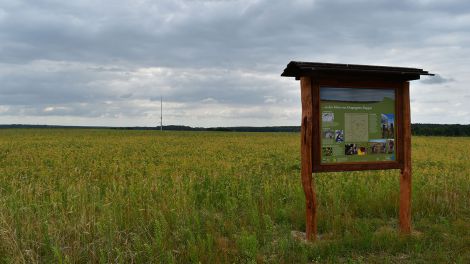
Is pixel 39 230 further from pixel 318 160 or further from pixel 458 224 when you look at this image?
pixel 458 224

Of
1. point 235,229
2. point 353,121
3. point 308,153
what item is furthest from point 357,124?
point 235,229

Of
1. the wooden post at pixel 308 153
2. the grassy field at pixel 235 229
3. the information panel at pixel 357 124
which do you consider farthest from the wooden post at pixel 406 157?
the wooden post at pixel 308 153

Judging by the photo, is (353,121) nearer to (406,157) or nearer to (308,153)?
(308,153)

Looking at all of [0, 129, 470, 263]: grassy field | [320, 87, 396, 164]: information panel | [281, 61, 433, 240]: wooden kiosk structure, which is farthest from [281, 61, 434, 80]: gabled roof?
[0, 129, 470, 263]: grassy field

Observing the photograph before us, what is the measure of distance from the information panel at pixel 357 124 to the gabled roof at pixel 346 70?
0.33m

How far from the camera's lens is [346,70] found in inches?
263

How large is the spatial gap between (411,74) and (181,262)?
5162 mm

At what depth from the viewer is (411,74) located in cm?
714

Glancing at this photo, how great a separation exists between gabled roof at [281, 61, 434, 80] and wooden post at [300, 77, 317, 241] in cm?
21

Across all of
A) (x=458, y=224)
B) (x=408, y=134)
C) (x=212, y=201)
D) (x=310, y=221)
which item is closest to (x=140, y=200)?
(x=212, y=201)

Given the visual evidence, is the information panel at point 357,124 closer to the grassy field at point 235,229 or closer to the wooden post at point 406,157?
the wooden post at point 406,157

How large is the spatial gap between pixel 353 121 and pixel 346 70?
96 centimetres

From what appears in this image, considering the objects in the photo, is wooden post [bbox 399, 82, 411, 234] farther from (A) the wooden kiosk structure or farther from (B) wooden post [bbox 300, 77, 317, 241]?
(B) wooden post [bbox 300, 77, 317, 241]

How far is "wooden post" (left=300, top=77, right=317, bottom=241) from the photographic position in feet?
21.5
